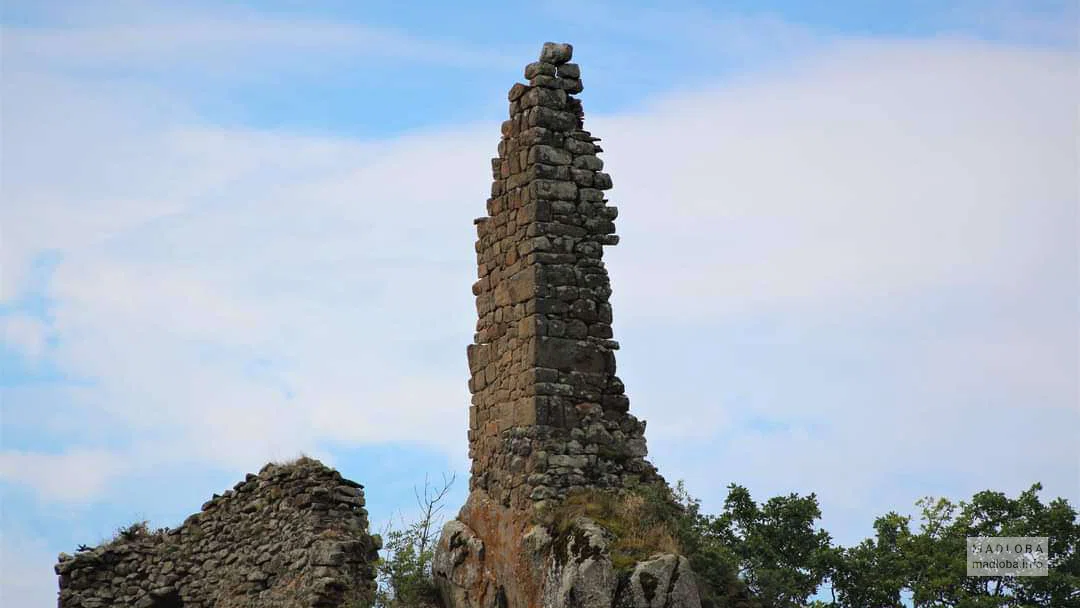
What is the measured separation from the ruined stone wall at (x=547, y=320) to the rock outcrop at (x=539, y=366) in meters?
0.01

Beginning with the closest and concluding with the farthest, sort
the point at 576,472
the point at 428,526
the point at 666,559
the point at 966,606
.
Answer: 1. the point at 666,559
2. the point at 576,472
3. the point at 428,526
4. the point at 966,606

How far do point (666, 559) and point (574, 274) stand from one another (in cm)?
311

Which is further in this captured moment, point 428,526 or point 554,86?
point 428,526

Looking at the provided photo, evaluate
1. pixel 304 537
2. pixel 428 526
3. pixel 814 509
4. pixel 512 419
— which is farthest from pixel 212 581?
pixel 814 509

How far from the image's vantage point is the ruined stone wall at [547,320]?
54.0ft

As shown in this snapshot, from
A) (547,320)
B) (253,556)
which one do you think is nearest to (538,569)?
(547,320)

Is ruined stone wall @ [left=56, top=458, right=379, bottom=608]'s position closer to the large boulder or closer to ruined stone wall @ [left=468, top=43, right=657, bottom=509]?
the large boulder

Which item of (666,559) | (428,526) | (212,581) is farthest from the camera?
(212,581)

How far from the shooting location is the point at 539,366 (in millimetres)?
16516

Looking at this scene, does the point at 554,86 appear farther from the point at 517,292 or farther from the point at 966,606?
the point at 966,606

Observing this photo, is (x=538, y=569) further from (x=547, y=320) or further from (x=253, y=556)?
(x=253, y=556)

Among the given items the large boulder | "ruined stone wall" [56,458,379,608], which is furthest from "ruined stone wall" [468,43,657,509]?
"ruined stone wall" [56,458,379,608]

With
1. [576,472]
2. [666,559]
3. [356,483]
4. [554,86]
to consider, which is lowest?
[666,559]

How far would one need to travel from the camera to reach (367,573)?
782 inches
